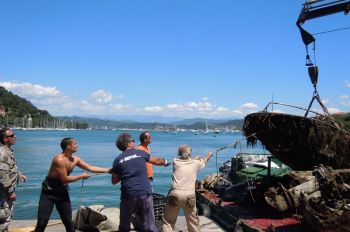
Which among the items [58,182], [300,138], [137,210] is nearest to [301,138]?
[300,138]

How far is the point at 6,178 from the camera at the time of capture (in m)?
7.00

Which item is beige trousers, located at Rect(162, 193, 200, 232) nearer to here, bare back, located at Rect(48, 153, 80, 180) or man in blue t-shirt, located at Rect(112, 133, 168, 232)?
man in blue t-shirt, located at Rect(112, 133, 168, 232)

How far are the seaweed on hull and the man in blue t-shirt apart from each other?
511 centimetres

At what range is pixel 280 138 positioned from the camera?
37.4 ft

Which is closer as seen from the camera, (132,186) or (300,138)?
(132,186)

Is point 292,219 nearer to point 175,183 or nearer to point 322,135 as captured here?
point 322,135

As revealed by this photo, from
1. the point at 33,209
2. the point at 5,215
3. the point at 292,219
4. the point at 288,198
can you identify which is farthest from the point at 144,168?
the point at 33,209

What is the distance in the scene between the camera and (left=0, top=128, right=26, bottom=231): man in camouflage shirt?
698cm

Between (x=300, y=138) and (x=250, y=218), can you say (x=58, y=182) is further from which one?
(x=300, y=138)

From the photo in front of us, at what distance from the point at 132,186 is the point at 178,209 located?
4.24ft

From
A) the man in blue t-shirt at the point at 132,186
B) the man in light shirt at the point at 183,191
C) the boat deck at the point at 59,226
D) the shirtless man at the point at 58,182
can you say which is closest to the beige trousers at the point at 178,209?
the man in light shirt at the point at 183,191

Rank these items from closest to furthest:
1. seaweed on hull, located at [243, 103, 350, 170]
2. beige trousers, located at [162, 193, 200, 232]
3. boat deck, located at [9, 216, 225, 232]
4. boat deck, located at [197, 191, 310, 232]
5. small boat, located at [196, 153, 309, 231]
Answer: beige trousers, located at [162, 193, 200, 232] < boat deck, located at [9, 216, 225, 232] < boat deck, located at [197, 191, 310, 232] < small boat, located at [196, 153, 309, 231] < seaweed on hull, located at [243, 103, 350, 170]

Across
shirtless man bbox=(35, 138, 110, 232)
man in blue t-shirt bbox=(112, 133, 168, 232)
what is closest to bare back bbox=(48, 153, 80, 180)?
shirtless man bbox=(35, 138, 110, 232)

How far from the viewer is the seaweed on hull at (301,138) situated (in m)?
10.4
